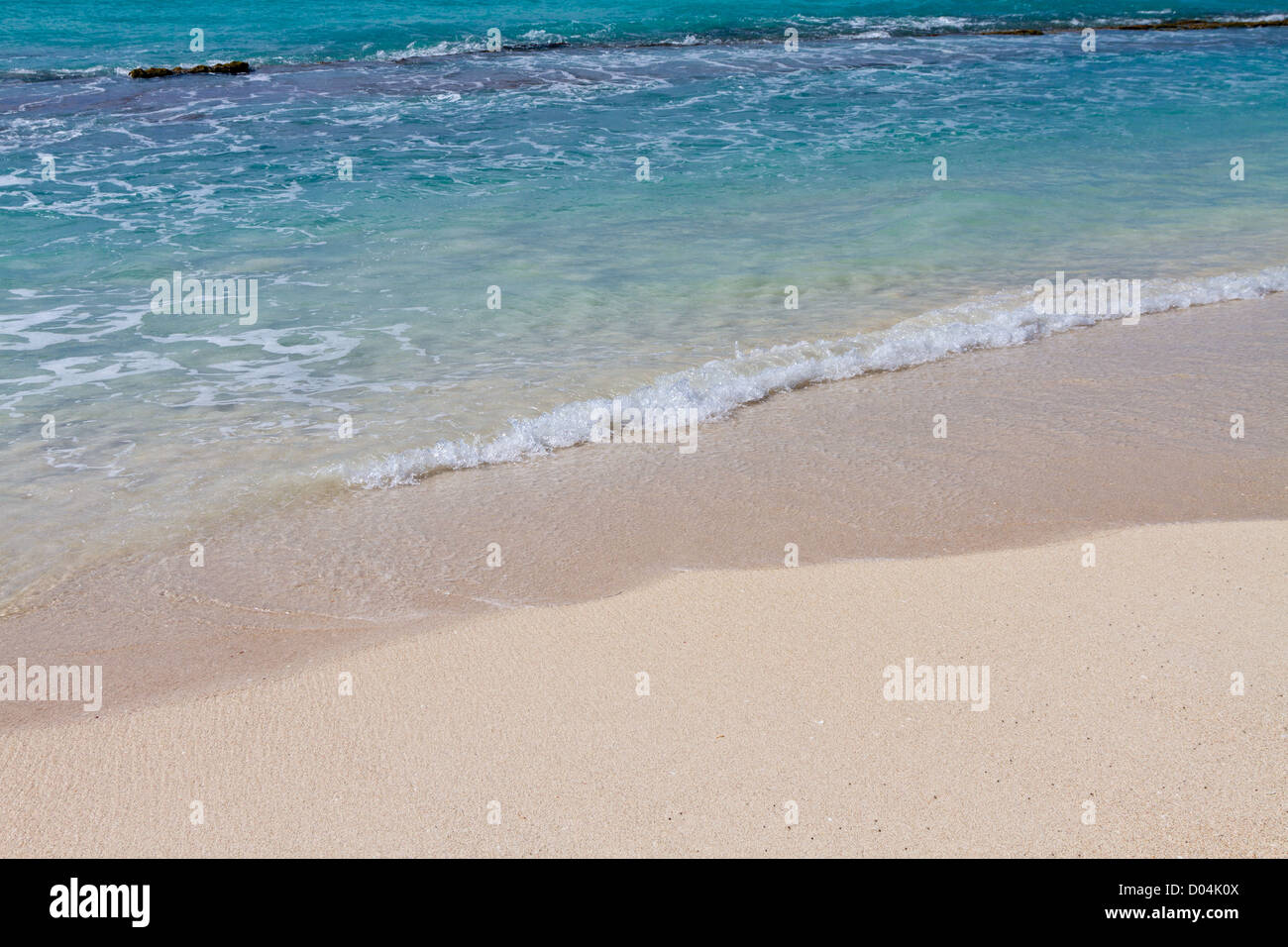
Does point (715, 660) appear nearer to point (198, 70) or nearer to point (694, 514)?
point (694, 514)

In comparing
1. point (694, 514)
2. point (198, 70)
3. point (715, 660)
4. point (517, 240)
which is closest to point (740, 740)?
point (715, 660)

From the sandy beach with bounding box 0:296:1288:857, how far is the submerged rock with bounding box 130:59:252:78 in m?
18.9

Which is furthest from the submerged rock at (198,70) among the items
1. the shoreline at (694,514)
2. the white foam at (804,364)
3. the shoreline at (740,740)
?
the shoreline at (740,740)

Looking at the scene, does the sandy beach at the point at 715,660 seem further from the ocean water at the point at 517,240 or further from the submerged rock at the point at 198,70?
the submerged rock at the point at 198,70

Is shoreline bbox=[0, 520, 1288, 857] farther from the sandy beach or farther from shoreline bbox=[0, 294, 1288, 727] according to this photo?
shoreline bbox=[0, 294, 1288, 727]

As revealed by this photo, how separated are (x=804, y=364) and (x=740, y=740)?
389 cm

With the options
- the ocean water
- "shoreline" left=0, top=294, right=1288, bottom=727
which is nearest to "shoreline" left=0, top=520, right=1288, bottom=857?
"shoreline" left=0, top=294, right=1288, bottom=727

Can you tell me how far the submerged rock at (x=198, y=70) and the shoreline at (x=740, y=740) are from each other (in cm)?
2037

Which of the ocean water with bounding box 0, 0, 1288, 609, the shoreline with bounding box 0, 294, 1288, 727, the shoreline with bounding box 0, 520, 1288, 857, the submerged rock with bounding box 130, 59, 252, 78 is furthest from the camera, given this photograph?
the submerged rock with bounding box 130, 59, 252, 78

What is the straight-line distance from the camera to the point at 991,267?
8.99 metres

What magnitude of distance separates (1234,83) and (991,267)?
46.3ft

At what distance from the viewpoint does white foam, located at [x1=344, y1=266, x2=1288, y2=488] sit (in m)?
5.64
